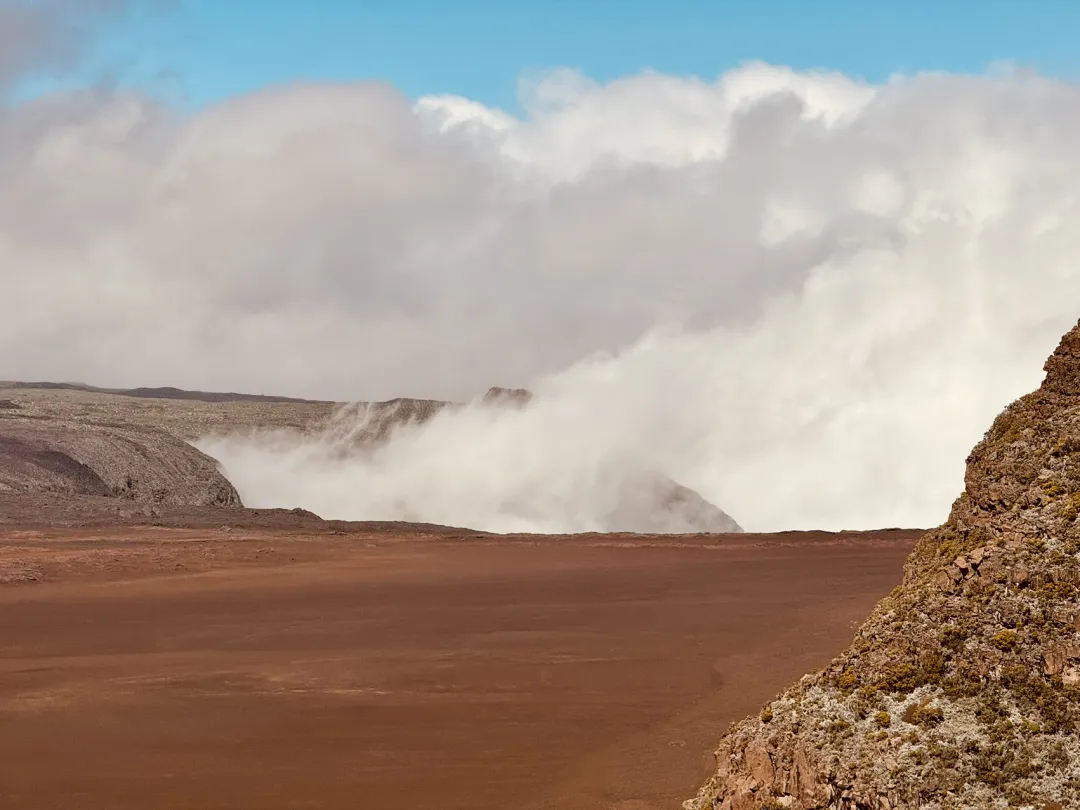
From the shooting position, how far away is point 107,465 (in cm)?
4878

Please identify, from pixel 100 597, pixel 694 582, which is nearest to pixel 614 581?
pixel 694 582

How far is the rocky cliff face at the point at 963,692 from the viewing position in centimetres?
630

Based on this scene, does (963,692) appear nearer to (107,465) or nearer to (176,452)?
(107,465)

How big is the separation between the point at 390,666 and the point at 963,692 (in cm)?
1328

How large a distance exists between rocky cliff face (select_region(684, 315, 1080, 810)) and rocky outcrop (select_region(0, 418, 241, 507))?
41.6 m

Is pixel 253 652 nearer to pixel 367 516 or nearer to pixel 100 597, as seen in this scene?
pixel 100 597

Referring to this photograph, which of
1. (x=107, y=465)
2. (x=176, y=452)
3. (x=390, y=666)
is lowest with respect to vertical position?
(x=390, y=666)

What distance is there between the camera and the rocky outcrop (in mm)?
45938

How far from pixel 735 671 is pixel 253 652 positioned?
8.55 meters

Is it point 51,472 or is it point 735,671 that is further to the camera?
point 51,472

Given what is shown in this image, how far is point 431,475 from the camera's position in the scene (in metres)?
57.8

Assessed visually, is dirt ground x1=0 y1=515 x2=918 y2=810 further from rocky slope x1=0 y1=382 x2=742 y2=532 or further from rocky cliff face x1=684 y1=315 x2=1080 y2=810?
rocky slope x1=0 y1=382 x2=742 y2=532

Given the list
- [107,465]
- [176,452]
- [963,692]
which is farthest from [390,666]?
[176,452]

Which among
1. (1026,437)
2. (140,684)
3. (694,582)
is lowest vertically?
(140,684)
